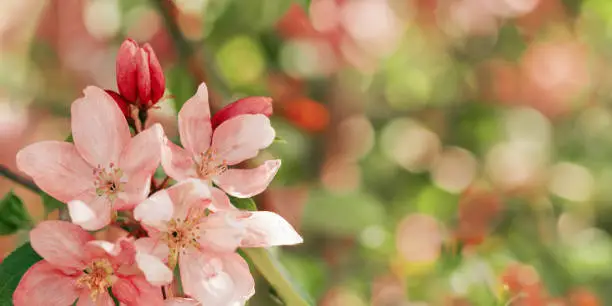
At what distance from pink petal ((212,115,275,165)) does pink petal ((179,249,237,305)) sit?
0.23 feet

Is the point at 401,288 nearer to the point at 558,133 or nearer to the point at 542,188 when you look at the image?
the point at 542,188

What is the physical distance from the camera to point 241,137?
1.79 feet

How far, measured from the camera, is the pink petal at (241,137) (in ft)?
1.77

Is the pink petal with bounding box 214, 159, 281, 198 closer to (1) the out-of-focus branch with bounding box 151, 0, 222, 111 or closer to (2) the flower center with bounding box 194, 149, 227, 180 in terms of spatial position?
(2) the flower center with bounding box 194, 149, 227, 180

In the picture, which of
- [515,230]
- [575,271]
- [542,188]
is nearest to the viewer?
[575,271]

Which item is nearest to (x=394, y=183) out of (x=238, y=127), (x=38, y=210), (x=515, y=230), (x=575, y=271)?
(x=515, y=230)

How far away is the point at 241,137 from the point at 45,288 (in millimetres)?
157

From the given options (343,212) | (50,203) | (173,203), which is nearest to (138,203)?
(173,203)

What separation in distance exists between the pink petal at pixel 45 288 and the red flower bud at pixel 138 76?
0.40 ft

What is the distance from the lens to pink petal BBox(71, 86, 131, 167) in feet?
1.67

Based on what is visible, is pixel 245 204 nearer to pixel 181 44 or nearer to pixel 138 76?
pixel 138 76

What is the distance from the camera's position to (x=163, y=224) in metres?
0.49

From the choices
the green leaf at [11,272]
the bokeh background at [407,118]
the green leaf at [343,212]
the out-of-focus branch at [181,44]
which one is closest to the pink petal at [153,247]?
the green leaf at [11,272]

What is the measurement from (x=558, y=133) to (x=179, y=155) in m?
1.49
